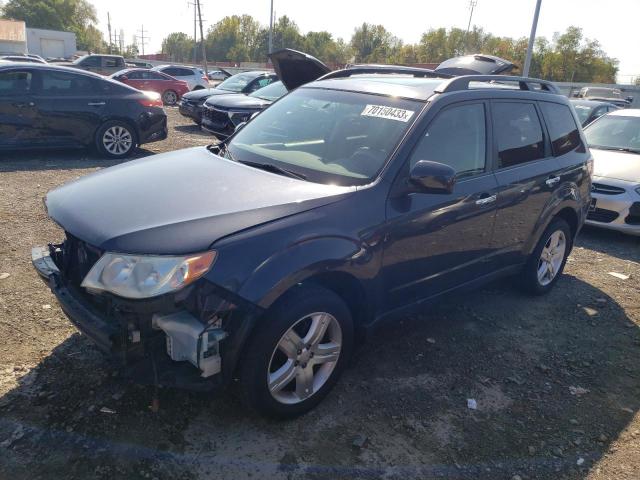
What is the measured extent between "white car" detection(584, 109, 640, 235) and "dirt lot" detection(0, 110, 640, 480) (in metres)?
2.58

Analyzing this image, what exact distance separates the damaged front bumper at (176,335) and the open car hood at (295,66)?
330 cm

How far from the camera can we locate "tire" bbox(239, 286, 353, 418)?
8.43 feet

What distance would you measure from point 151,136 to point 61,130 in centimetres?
153

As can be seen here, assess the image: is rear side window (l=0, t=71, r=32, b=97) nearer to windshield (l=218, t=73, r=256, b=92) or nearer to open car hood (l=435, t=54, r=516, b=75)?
windshield (l=218, t=73, r=256, b=92)

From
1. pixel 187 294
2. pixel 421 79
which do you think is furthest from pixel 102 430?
pixel 421 79

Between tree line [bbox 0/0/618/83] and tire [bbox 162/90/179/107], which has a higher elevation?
tree line [bbox 0/0/618/83]

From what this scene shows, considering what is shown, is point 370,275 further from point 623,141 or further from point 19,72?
point 19,72

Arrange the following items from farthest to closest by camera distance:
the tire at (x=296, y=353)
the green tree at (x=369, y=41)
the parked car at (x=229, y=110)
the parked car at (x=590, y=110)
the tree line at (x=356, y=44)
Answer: the green tree at (x=369, y=41) < the tree line at (x=356, y=44) < the parked car at (x=229, y=110) < the parked car at (x=590, y=110) < the tire at (x=296, y=353)

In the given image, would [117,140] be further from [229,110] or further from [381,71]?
[381,71]

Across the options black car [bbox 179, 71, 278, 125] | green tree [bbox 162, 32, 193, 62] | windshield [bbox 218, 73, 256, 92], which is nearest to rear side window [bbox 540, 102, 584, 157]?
black car [bbox 179, 71, 278, 125]

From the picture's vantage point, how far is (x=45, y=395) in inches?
115

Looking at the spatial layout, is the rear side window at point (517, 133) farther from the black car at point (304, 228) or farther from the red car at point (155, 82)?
the red car at point (155, 82)

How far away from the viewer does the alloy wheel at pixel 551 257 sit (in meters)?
4.81

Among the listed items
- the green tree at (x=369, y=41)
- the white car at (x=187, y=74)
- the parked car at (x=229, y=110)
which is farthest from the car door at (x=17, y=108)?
the green tree at (x=369, y=41)
